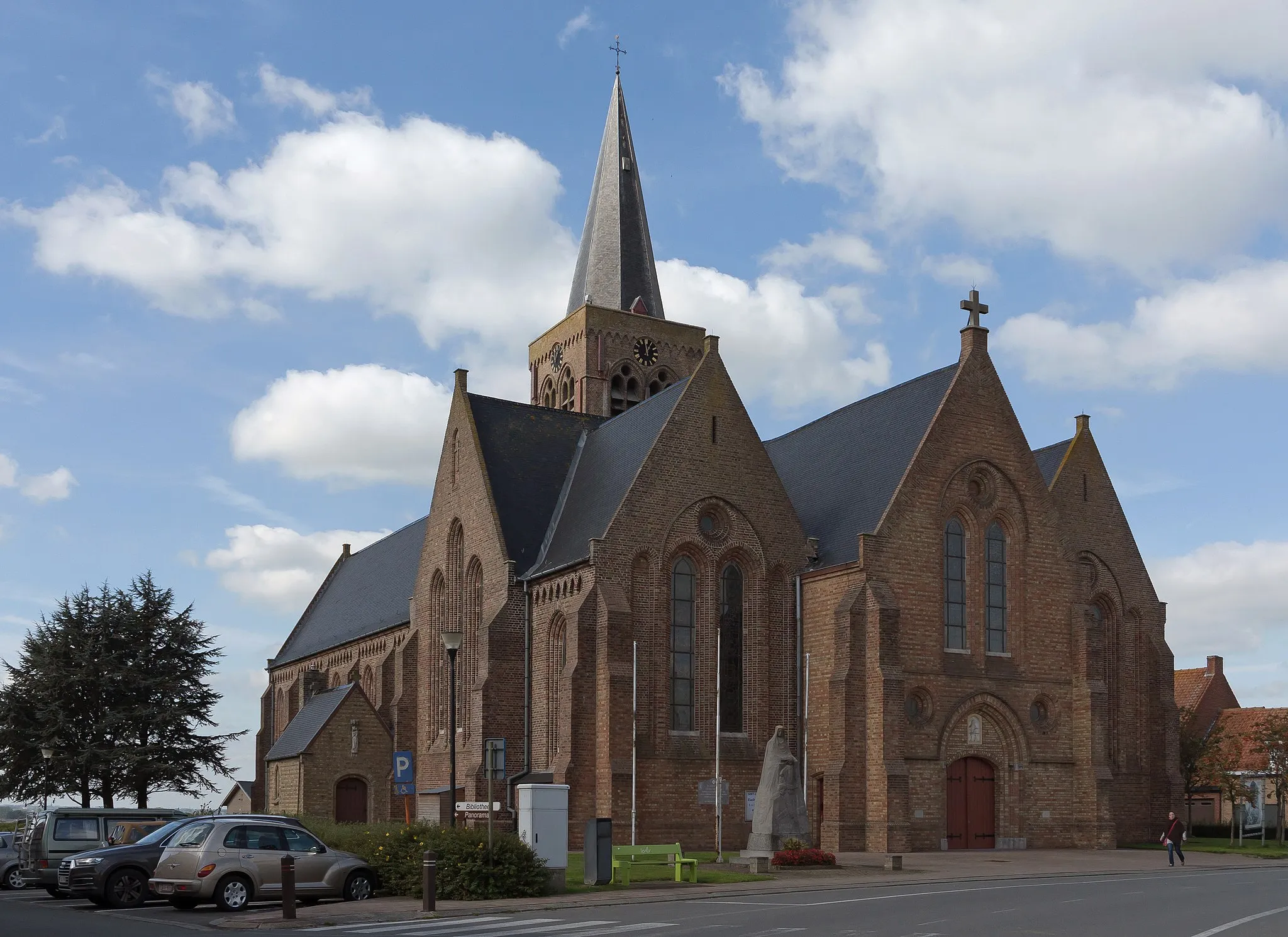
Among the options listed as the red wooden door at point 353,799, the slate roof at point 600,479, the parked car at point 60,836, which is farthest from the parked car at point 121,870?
the red wooden door at point 353,799

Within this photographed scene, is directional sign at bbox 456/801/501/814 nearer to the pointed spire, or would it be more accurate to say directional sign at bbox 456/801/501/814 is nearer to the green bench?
the green bench

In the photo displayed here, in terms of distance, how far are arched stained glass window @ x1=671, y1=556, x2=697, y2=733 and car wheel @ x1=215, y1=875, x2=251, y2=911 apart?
17783mm

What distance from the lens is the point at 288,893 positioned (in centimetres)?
2302

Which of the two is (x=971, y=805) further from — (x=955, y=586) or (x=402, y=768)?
(x=402, y=768)

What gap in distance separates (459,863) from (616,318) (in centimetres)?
4130

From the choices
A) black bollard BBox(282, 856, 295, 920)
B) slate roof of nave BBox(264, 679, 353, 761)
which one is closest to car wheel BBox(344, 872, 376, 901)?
black bollard BBox(282, 856, 295, 920)

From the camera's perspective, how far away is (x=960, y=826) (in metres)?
41.5

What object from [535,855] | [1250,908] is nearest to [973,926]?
[1250,908]

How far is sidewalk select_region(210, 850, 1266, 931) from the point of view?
2356 cm

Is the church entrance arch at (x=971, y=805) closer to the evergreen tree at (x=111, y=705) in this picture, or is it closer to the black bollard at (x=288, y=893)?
the black bollard at (x=288, y=893)

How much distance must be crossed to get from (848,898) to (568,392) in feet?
144

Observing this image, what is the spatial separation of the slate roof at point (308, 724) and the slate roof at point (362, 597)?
3.69m

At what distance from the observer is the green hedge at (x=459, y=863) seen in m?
26.0

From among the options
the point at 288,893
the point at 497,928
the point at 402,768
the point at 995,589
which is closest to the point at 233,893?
the point at 288,893
